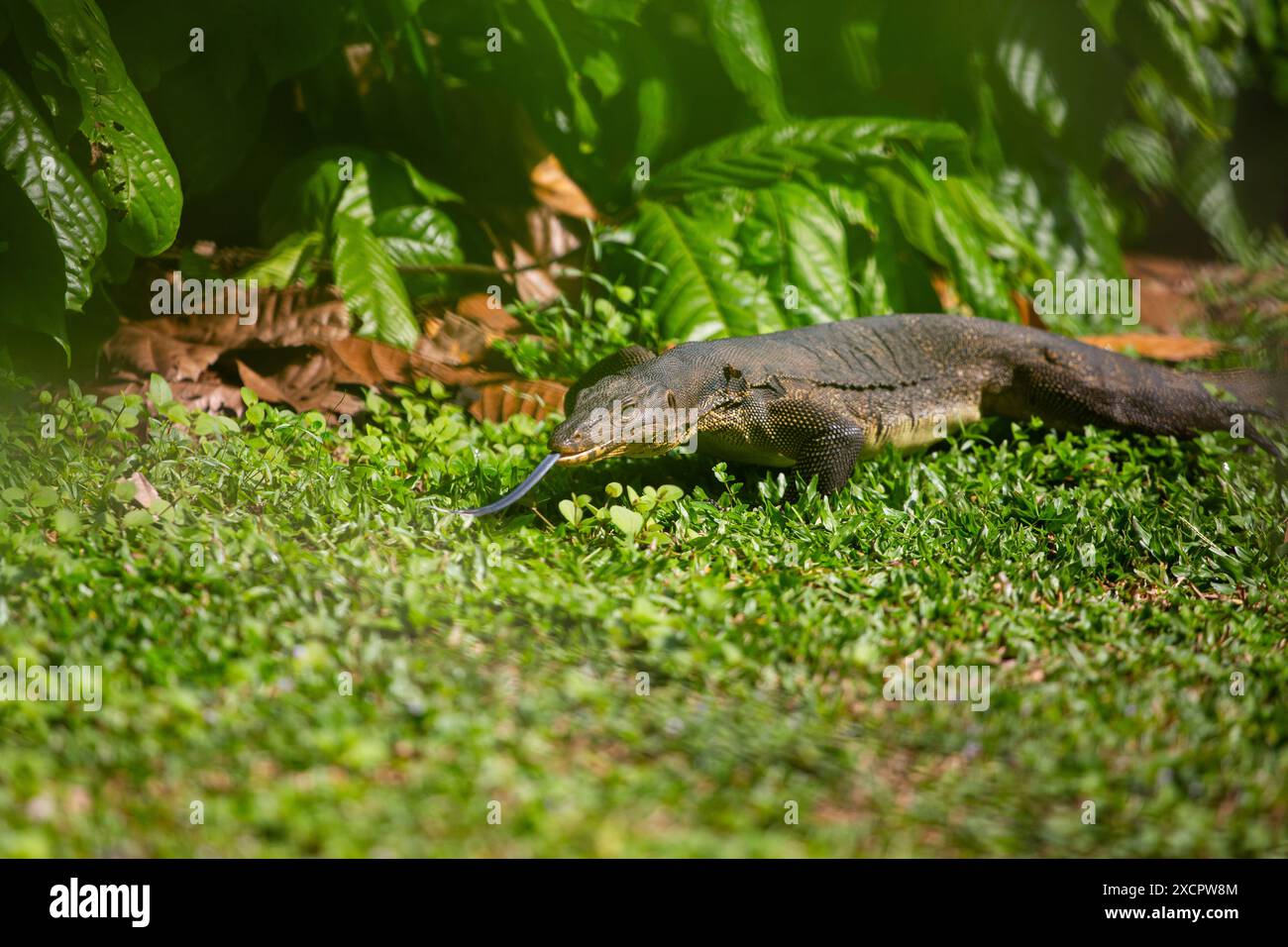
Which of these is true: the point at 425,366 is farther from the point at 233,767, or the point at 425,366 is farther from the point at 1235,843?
the point at 1235,843

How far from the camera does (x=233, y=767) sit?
256 centimetres

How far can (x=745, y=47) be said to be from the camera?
5.77 meters

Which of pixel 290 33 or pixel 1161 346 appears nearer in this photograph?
pixel 290 33

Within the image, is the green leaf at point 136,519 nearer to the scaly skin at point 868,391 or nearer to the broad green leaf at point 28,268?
the broad green leaf at point 28,268

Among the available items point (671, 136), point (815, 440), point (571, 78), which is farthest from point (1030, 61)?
point (815, 440)

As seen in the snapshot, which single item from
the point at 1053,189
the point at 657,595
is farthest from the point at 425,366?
the point at 1053,189

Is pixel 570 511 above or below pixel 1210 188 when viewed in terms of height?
below

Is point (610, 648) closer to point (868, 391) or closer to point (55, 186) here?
point (868, 391)

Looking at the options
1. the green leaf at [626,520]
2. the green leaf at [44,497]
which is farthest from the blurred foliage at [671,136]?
the green leaf at [626,520]

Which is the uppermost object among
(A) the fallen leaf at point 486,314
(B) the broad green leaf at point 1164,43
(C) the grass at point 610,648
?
(B) the broad green leaf at point 1164,43

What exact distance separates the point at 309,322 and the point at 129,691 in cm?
265

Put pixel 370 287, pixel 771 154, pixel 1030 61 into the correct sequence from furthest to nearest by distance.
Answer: pixel 1030 61
pixel 771 154
pixel 370 287

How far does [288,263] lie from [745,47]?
2.60 m

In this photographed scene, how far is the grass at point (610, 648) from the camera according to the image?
100 inches
